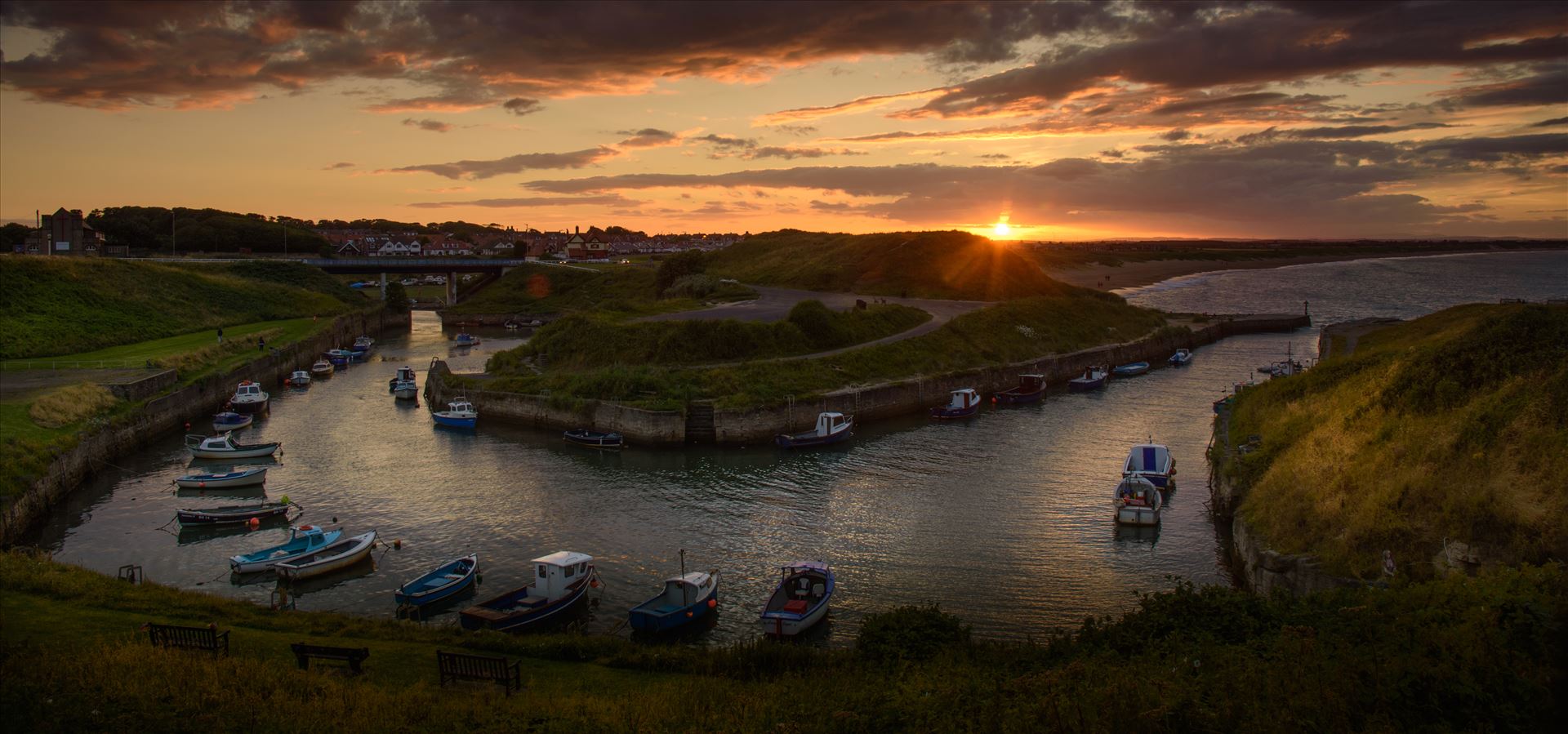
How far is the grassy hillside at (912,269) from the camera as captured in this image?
359 feet

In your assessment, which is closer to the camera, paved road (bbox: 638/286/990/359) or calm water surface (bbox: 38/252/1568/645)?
calm water surface (bbox: 38/252/1568/645)

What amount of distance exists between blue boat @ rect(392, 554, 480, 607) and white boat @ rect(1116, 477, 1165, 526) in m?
22.9

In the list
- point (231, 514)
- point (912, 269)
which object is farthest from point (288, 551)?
point (912, 269)

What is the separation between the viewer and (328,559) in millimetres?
29312

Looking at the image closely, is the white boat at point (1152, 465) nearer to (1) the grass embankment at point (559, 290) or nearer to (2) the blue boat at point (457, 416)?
(2) the blue boat at point (457, 416)

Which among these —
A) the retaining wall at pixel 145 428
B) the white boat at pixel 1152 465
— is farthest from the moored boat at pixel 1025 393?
the retaining wall at pixel 145 428

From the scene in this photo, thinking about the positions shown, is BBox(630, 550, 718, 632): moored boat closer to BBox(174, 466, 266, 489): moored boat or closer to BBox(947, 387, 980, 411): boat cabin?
BBox(174, 466, 266, 489): moored boat

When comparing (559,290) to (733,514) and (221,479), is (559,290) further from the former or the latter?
(733,514)

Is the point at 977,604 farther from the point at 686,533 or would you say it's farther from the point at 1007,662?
the point at 686,533

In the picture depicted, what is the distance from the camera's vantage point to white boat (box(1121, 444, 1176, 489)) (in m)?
38.4

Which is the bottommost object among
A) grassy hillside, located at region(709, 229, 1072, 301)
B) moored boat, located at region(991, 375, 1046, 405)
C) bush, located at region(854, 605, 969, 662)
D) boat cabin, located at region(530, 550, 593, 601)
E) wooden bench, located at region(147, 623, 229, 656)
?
boat cabin, located at region(530, 550, 593, 601)

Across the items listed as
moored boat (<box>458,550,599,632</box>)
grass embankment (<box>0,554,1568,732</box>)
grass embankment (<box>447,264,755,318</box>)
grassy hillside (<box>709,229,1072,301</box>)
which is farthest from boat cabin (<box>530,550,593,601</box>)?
grass embankment (<box>447,264,755,318</box>)

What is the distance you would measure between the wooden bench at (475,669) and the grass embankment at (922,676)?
0.23 metres

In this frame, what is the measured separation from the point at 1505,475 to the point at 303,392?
68.5m
